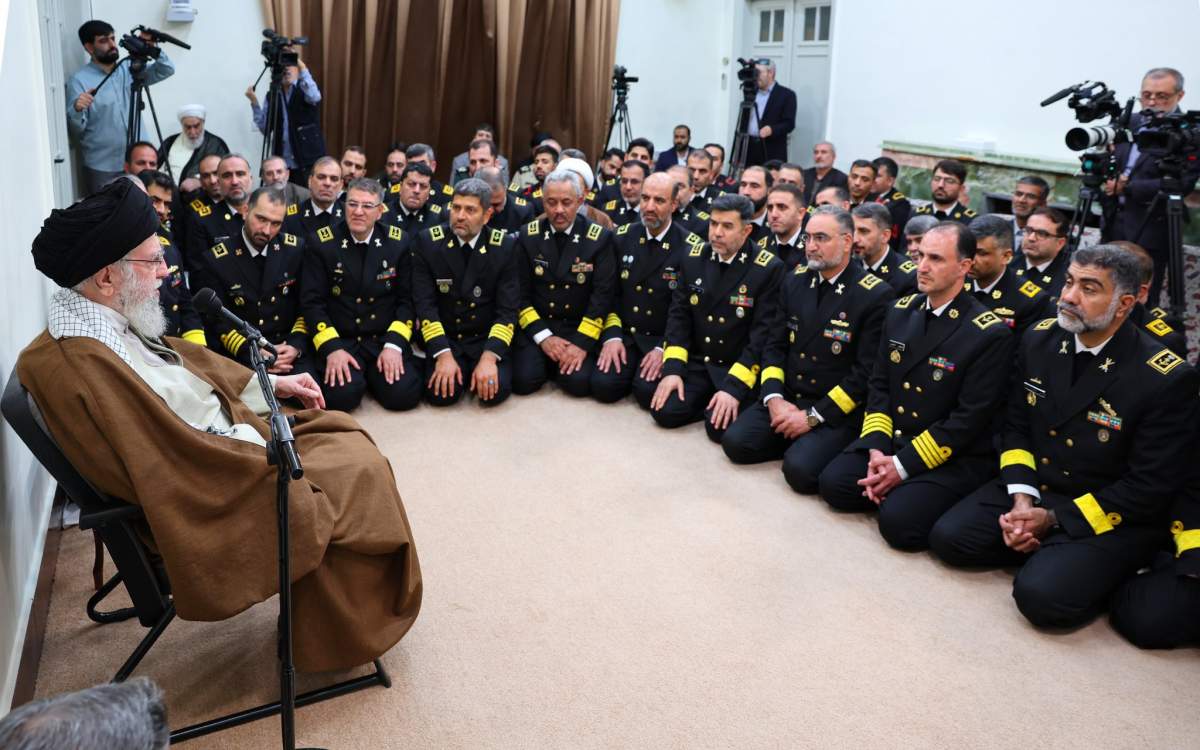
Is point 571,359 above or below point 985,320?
below

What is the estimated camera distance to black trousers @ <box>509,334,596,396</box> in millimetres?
4727

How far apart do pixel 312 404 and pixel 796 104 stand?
22.6 ft

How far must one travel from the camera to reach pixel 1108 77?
6.08 metres

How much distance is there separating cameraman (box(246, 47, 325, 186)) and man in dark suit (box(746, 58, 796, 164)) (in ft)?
11.9

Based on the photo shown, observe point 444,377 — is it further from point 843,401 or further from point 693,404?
point 843,401

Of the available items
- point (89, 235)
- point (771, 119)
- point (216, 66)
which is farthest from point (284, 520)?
point (771, 119)

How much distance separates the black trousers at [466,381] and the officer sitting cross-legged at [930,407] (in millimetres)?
1680

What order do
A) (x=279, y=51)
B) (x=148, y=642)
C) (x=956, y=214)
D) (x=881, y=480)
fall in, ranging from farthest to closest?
(x=279, y=51)
(x=956, y=214)
(x=881, y=480)
(x=148, y=642)

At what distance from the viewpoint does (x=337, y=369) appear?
4445mm

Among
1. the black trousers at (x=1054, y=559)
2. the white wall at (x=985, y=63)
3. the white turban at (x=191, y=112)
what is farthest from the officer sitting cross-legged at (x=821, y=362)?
the white turban at (x=191, y=112)

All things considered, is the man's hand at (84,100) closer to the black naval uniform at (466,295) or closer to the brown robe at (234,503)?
the black naval uniform at (466,295)

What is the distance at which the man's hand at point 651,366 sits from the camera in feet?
15.0

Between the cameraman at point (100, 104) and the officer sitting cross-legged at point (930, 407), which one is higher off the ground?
the cameraman at point (100, 104)

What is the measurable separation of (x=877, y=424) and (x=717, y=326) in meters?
1.06
